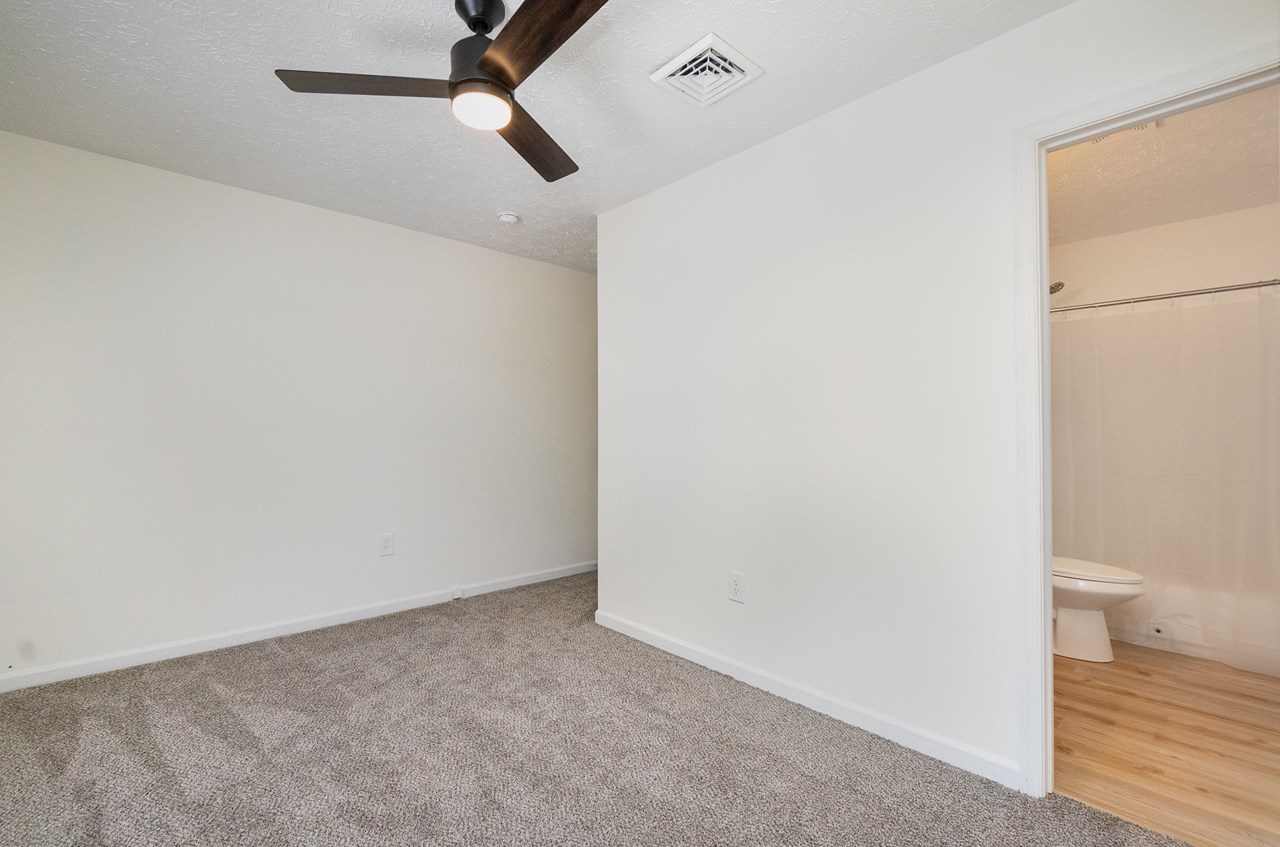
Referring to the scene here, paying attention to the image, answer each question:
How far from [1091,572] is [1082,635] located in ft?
1.06

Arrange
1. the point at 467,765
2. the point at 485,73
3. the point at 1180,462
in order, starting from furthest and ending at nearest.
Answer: the point at 1180,462 → the point at 467,765 → the point at 485,73

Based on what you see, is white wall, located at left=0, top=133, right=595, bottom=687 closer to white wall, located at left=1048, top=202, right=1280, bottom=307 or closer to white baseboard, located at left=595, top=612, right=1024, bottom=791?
white baseboard, located at left=595, top=612, right=1024, bottom=791

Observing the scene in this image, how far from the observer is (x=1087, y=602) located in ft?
9.02

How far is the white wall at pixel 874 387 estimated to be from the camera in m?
1.69

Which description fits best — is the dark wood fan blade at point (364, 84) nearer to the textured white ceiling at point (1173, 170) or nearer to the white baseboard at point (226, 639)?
the textured white ceiling at point (1173, 170)

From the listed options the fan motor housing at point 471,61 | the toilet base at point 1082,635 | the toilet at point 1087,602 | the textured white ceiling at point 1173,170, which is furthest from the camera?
the toilet base at point 1082,635

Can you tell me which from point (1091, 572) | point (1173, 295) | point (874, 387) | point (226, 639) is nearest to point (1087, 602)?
point (1091, 572)

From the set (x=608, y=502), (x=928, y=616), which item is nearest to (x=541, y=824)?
(x=928, y=616)

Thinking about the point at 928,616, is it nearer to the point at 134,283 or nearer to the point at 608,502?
the point at 608,502

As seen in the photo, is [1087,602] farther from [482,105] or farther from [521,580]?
[482,105]

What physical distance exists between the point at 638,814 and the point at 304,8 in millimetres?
2481

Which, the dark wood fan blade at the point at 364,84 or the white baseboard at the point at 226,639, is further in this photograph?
the white baseboard at the point at 226,639

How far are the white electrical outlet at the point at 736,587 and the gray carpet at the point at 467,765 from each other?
36 centimetres

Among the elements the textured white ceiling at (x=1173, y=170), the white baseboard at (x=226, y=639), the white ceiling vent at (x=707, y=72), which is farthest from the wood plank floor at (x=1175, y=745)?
the white baseboard at (x=226, y=639)
